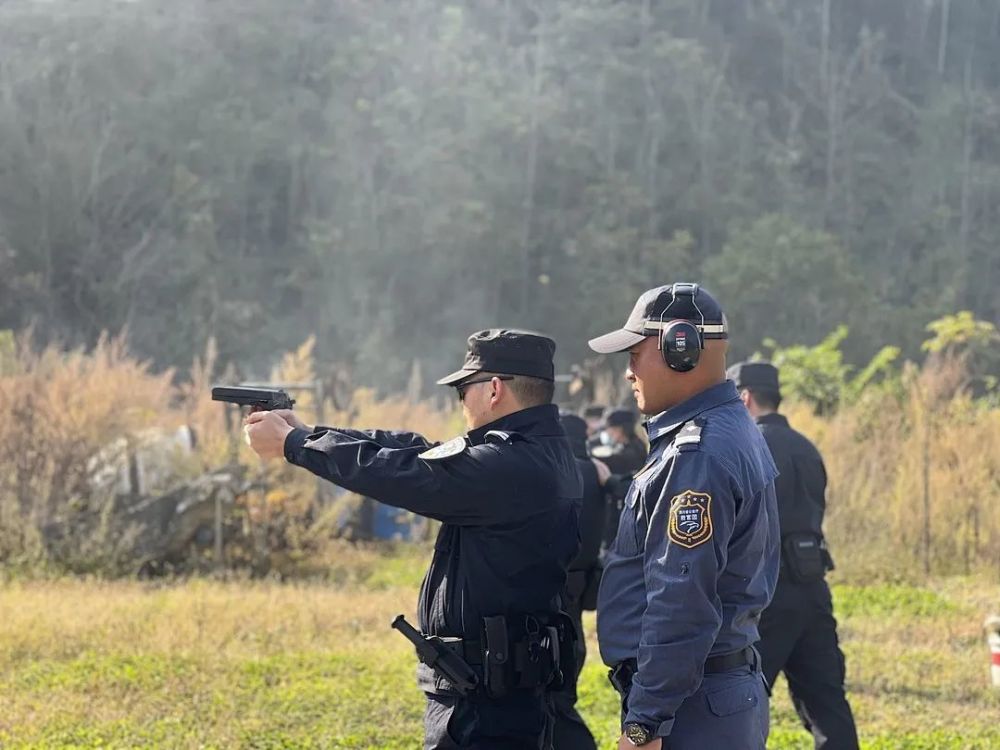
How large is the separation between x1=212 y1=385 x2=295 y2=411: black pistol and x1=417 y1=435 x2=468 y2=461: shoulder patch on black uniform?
0.46m

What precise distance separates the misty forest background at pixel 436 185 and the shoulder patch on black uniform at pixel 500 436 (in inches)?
1265

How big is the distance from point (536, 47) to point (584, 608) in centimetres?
4867

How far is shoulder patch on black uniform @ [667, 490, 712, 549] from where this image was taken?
297cm

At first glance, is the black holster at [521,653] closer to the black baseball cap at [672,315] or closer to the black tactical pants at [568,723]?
the black tactical pants at [568,723]

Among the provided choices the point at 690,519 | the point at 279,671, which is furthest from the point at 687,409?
the point at 279,671

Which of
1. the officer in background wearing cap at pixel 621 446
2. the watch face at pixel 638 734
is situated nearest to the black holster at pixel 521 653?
the watch face at pixel 638 734

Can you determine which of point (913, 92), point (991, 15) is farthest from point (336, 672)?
point (991, 15)

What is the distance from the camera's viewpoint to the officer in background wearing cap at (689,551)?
2.96 m

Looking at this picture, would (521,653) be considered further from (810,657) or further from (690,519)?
(810,657)

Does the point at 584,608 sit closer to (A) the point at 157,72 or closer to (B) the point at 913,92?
(A) the point at 157,72

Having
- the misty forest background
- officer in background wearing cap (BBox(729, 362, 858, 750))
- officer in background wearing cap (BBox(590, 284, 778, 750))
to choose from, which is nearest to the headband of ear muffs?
officer in background wearing cap (BBox(590, 284, 778, 750))

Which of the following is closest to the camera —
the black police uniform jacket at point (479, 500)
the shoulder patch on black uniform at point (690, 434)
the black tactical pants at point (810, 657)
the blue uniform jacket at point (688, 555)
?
the blue uniform jacket at point (688, 555)

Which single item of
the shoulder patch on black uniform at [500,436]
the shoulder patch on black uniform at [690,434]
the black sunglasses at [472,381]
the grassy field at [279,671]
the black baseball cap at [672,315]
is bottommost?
the grassy field at [279,671]

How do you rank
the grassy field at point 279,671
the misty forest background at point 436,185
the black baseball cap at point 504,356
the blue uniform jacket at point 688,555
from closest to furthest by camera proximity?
the blue uniform jacket at point 688,555 → the black baseball cap at point 504,356 → the grassy field at point 279,671 → the misty forest background at point 436,185
